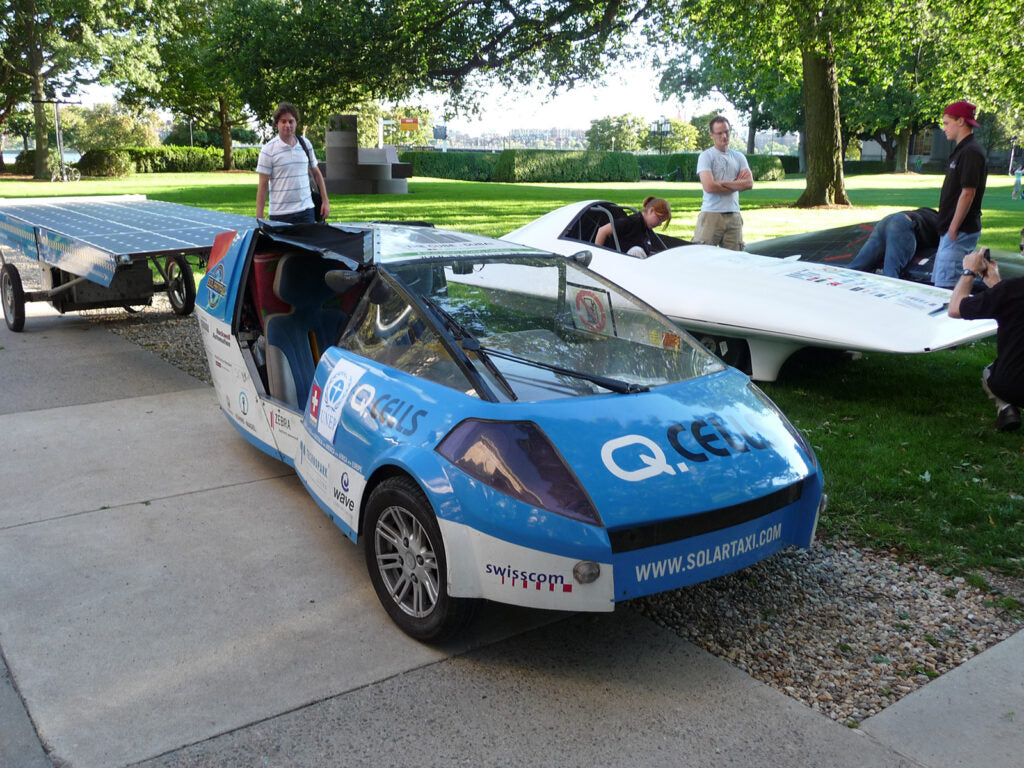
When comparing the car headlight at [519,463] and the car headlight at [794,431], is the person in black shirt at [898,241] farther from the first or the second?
the car headlight at [519,463]

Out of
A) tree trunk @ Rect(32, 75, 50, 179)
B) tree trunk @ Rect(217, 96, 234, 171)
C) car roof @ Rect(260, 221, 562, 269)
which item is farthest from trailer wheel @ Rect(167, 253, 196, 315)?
tree trunk @ Rect(217, 96, 234, 171)

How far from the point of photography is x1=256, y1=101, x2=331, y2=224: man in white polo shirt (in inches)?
322

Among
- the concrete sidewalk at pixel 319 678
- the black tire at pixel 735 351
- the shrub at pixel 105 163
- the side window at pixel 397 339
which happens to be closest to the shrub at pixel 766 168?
the shrub at pixel 105 163

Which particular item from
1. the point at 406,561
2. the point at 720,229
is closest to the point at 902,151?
the point at 720,229

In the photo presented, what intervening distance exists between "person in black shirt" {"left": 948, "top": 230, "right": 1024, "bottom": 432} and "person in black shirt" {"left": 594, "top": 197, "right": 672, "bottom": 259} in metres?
2.81

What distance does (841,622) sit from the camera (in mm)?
3619

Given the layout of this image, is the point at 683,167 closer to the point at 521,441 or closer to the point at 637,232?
the point at 637,232

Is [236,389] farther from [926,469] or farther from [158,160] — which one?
[158,160]

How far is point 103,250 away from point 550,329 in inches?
180

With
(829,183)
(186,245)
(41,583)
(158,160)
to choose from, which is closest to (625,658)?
(41,583)

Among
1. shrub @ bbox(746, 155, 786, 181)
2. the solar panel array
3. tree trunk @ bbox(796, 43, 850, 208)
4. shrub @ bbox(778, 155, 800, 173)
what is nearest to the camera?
the solar panel array

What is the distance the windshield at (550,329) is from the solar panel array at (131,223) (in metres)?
4.03

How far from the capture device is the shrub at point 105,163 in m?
44.0

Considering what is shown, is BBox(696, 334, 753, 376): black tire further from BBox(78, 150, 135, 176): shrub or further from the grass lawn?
BBox(78, 150, 135, 176): shrub
